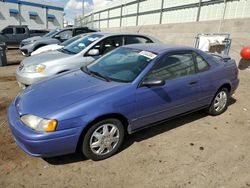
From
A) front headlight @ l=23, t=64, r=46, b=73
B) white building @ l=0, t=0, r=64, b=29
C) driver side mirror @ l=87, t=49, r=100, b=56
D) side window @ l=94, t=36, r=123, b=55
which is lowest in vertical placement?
front headlight @ l=23, t=64, r=46, b=73

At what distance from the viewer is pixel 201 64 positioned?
4.22 meters

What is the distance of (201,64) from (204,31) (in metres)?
7.62

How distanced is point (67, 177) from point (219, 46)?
323 inches

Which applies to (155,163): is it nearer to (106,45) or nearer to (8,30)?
(106,45)

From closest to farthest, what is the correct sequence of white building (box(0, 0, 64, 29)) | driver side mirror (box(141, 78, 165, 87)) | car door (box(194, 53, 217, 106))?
1. driver side mirror (box(141, 78, 165, 87))
2. car door (box(194, 53, 217, 106))
3. white building (box(0, 0, 64, 29))

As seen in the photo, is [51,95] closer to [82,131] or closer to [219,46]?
[82,131]

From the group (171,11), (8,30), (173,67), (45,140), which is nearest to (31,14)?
(8,30)

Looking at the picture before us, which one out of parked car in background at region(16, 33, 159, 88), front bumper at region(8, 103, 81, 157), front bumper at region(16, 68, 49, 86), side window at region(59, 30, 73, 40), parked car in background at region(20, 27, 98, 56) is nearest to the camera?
front bumper at region(8, 103, 81, 157)

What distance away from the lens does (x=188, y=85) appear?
152 inches

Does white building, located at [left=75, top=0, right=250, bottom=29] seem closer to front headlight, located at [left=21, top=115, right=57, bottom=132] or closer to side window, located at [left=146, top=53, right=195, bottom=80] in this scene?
side window, located at [left=146, top=53, right=195, bottom=80]

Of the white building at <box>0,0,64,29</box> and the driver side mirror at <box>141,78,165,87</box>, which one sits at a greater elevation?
the white building at <box>0,0,64,29</box>

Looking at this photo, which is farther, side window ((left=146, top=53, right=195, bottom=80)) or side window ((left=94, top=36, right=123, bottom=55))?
side window ((left=94, top=36, right=123, bottom=55))

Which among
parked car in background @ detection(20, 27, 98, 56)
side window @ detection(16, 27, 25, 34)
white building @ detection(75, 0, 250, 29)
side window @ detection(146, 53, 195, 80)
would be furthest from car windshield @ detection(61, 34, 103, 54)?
side window @ detection(16, 27, 25, 34)

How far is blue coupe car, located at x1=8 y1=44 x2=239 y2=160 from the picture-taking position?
2.72m
